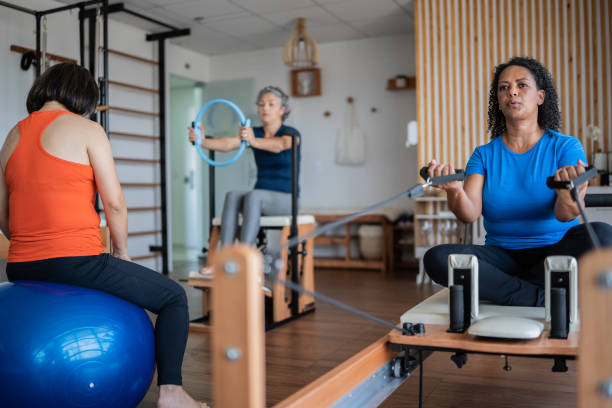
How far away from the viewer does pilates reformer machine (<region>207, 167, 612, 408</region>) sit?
2.24ft

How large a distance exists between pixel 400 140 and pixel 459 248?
424 centimetres

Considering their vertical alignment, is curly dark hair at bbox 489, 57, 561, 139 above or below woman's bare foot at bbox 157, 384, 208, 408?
above

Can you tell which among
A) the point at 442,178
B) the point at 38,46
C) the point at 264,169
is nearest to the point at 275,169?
the point at 264,169

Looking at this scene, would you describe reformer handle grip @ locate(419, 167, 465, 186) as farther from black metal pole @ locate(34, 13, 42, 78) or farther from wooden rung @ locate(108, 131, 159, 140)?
wooden rung @ locate(108, 131, 159, 140)

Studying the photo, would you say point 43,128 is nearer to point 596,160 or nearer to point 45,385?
point 45,385

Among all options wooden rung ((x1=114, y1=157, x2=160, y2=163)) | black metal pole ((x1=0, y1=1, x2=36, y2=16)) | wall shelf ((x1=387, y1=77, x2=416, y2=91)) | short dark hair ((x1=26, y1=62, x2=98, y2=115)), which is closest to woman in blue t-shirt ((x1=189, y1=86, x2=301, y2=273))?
short dark hair ((x1=26, y1=62, x2=98, y2=115))

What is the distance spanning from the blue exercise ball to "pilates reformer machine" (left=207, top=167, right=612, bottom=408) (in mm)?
509

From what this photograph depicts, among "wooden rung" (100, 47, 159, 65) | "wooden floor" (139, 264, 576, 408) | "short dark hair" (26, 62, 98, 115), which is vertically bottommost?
"wooden floor" (139, 264, 576, 408)

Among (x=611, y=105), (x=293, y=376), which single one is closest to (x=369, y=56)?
(x=611, y=105)

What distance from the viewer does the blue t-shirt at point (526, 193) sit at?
5.90ft

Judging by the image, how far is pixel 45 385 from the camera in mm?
1378

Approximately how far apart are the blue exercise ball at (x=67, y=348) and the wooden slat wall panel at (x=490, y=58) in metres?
3.57

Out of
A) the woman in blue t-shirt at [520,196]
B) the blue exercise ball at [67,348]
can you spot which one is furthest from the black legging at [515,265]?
the blue exercise ball at [67,348]

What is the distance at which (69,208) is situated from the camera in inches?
62.6
